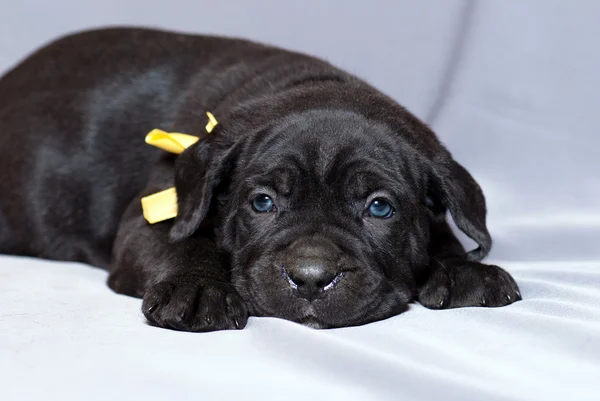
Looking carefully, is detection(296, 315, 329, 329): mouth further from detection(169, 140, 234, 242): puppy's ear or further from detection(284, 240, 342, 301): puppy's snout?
detection(169, 140, 234, 242): puppy's ear

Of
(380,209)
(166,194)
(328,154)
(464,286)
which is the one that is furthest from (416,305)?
(166,194)

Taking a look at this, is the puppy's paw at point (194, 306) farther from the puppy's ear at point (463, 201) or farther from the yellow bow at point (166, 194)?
the puppy's ear at point (463, 201)

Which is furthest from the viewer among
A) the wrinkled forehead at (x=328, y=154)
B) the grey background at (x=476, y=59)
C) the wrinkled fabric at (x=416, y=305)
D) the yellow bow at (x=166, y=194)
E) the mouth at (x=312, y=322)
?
the grey background at (x=476, y=59)

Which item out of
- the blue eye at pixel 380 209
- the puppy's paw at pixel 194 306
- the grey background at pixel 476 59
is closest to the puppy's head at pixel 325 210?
the blue eye at pixel 380 209

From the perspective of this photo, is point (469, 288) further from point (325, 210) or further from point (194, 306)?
point (194, 306)

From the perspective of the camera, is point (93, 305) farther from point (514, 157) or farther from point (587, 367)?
point (514, 157)

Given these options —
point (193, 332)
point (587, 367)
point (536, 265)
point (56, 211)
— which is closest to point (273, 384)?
point (193, 332)
